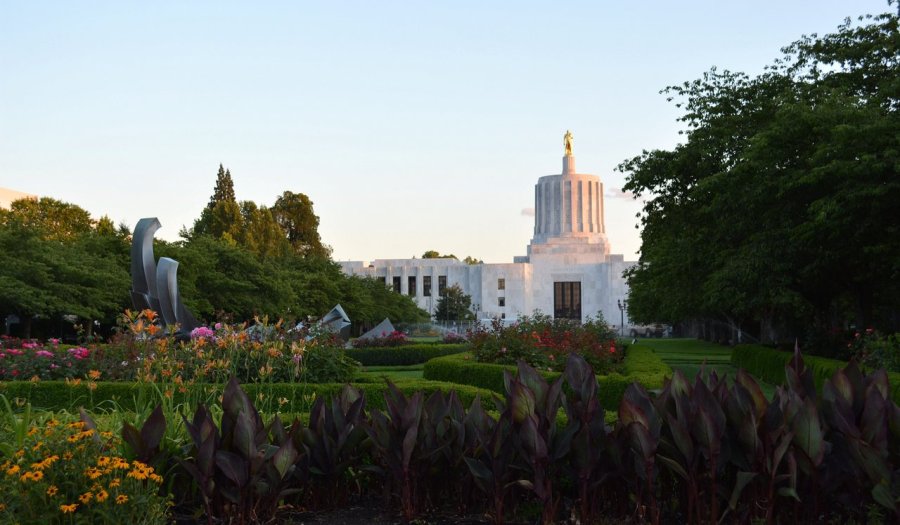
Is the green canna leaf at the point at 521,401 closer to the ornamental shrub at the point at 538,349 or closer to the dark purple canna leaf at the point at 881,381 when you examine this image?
the dark purple canna leaf at the point at 881,381

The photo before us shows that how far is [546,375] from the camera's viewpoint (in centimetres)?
1277

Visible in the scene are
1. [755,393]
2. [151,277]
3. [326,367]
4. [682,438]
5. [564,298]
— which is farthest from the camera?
[564,298]

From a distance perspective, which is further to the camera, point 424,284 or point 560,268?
point 424,284

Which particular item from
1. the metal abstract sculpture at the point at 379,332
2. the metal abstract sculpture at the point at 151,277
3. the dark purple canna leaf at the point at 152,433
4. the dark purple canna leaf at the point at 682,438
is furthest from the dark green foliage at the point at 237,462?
the metal abstract sculpture at the point at 379,332

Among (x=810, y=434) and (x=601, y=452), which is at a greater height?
(x=810, y=434)

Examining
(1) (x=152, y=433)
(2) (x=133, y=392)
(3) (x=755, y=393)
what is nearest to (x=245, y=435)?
(1) (x=152, y=433)

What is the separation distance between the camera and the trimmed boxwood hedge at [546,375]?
475 inches

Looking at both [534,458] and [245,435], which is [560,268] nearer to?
[534,458]

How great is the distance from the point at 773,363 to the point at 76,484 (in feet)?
58.9

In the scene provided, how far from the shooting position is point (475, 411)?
16.6 feet

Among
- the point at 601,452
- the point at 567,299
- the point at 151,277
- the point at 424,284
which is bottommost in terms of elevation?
the point at 601,452

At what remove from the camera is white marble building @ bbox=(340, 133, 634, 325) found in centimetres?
8981

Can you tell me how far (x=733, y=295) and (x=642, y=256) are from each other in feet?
31.0

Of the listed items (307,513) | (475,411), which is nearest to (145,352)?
(307,513)
